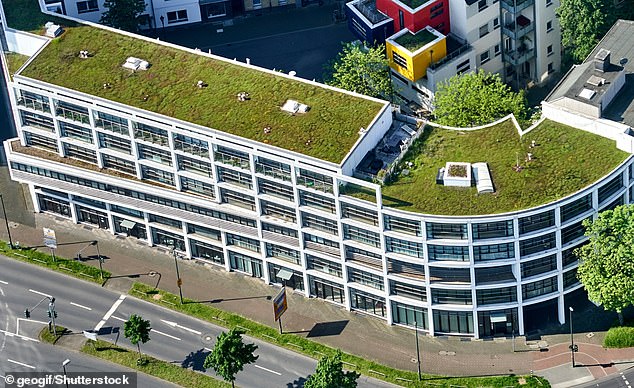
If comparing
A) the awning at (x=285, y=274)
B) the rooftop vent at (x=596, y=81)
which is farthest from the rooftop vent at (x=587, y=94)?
the awning at (x=285, y=274)

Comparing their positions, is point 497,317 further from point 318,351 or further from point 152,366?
point 152,366

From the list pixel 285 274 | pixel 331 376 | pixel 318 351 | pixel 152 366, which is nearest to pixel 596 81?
pixel 285 274

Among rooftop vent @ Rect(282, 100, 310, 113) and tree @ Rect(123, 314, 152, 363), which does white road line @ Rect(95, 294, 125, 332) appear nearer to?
tree @ Rect(123, 314, 152, 363)

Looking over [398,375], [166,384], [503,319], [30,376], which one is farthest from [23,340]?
[503,319]

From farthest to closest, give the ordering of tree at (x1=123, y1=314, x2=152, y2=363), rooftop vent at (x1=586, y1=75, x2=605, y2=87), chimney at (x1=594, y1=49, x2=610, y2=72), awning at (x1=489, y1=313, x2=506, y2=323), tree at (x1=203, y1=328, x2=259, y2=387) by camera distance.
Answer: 1. chimney at (x1=594, y1=49, x2=610, y2=72)
2. rooftop vent at (x1=586, y1=75, x2=605, y2=87)
3. awning at (x1=489, y1=313, x2=506, y2=323)
4. tree at (x1=123, y1=314, x2=152, y2=363)
5. tree at (x1=203, y1=328, x2=259, y2=387)

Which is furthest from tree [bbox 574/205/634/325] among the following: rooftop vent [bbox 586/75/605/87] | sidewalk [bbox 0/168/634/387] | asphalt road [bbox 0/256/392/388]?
asphalt road [bbox 0/256/392/388]

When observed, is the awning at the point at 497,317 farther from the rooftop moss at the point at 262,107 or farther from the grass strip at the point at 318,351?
the rooftop moss at the point at 262,107

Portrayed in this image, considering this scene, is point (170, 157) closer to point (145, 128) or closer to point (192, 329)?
point (145, 128)
